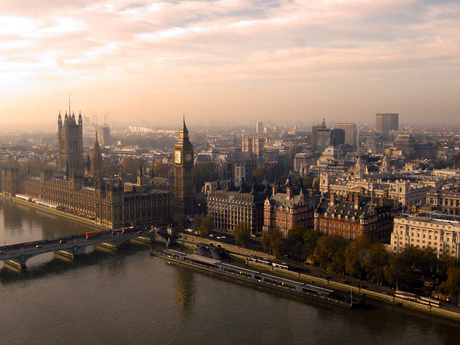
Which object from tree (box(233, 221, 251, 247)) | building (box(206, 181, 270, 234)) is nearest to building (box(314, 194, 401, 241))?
tree (box(233, 221, 251, 247))

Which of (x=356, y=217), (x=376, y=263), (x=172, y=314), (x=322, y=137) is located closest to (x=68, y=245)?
(x=172, y=314)

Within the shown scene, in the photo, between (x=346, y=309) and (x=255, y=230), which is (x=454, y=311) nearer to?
(x=346, y=309)

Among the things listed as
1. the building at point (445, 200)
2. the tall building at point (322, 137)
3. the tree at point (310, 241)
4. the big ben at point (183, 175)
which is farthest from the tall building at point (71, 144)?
the tall building at point (322, 137)

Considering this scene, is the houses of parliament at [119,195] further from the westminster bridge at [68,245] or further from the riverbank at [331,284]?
the riverbank at [331,284]

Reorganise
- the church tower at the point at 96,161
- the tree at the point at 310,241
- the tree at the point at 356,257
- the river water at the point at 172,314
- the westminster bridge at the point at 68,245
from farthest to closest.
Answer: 1. the church tower at the point at 96,161
2. the westminster bridge at the point at 68,245
3. the tree at the point at 310,241
4. the tree at the point at 356,257
5. the river water at the point at 172,314

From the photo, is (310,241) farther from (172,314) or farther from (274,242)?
(172,314)

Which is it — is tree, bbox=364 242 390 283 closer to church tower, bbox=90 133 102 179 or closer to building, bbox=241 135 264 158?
church tower, bbox=90 133 102 179
